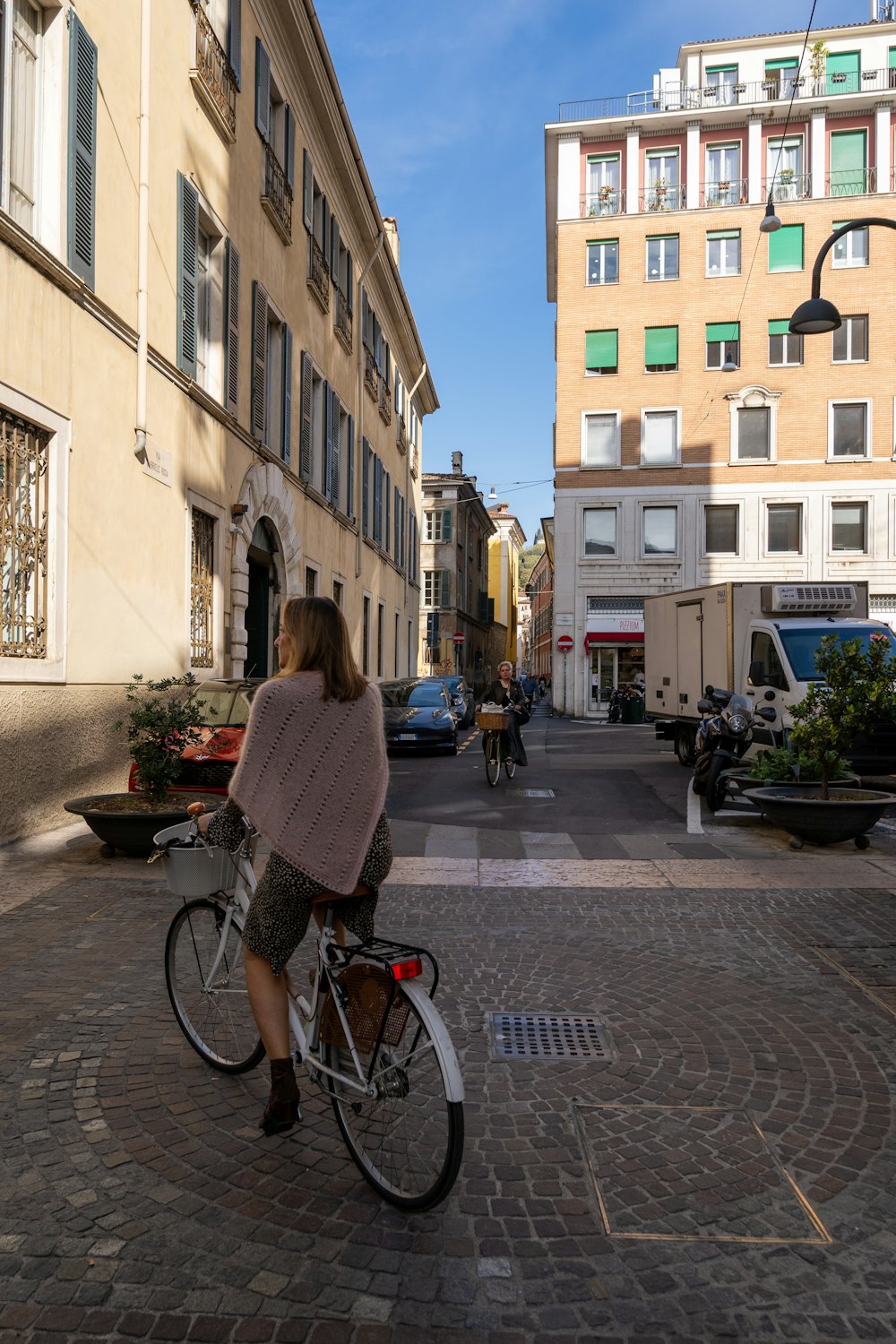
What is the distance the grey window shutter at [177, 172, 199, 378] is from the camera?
12.0 m

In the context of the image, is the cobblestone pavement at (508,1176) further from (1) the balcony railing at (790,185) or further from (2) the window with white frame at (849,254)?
(1) the balcony railing at (790,185)

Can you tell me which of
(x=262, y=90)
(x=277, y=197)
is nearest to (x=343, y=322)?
(x=277, y=197)

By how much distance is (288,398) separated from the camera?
17391 mm

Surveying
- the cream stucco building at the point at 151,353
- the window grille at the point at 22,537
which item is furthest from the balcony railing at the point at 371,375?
the window grille at the point at 22,537

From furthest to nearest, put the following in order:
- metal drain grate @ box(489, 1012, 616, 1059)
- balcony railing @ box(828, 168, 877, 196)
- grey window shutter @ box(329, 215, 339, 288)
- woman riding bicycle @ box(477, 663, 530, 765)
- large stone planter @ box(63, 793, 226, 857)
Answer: balcony railing @ box(828, 168, 877, 196)
grey window shutter @ box(329, 215, 339, 288)
woman riding bicycle @ box(477, 663, 530, 765)
large stone planter @ box(63, 793, 226, 857)
metal drain grate @ box(489, 1012, 616, 1059)

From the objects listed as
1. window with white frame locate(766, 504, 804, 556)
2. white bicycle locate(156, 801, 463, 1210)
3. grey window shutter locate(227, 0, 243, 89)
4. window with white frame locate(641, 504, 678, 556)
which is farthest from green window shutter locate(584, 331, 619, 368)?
white bicycle locate(156, 801, 463, 1210)

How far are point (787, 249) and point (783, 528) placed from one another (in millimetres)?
9109

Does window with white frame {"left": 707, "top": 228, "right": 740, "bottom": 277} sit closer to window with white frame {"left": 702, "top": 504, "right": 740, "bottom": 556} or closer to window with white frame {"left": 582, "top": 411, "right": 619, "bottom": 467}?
window with white frame {"left": 582, "top": 411, "right": 619, "bottom": 467}

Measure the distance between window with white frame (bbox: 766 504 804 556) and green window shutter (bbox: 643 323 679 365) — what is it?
19.9ft

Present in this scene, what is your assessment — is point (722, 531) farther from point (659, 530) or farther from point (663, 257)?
point (663, 257)

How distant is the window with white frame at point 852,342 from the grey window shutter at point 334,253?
59.2 ft

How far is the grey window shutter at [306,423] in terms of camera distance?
1841 centimetres

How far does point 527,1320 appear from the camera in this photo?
231 cm

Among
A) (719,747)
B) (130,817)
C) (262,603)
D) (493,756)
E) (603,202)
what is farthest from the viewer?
(603,202)
